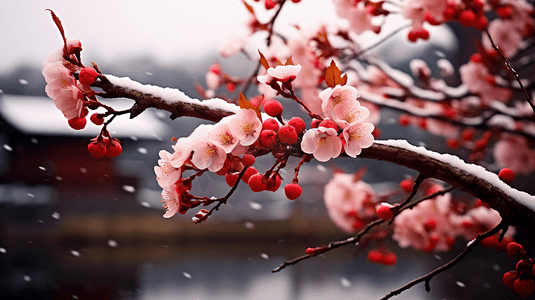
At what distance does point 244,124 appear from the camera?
11.8 inches

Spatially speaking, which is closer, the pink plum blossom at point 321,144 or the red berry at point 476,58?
the pink plum blossom at point 321,144

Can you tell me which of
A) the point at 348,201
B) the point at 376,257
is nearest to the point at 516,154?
the point at 348,201

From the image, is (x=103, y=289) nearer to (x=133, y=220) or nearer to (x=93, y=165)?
(x=133, y=220)

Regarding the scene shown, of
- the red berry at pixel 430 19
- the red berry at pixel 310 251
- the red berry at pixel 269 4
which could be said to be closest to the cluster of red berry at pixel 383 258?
the red berry at pixel 310 251

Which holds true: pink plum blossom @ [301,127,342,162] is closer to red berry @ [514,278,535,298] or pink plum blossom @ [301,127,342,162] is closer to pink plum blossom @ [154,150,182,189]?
pink plum blossom @ [154,150,182,189]

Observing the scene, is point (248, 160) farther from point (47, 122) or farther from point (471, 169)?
point (47, 122)

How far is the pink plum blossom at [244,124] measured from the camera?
0.29m

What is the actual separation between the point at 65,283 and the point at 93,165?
1097 millimetres

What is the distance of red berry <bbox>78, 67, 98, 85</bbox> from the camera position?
13.1 inches

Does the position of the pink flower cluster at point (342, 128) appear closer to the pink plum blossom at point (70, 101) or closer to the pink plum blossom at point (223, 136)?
the pink plum blossom at point (223, 136)

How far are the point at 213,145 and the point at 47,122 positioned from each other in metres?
3.49

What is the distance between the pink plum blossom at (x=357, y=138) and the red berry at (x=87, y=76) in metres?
0.27

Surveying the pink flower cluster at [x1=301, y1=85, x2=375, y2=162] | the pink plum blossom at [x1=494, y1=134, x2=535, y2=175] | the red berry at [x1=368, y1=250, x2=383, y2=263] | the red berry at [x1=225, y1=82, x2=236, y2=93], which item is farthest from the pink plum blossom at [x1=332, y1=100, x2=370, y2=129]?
the pink plum blossom at [x1=494, y1=134, x2=535, y2=175]

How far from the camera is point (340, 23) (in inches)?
42.3
